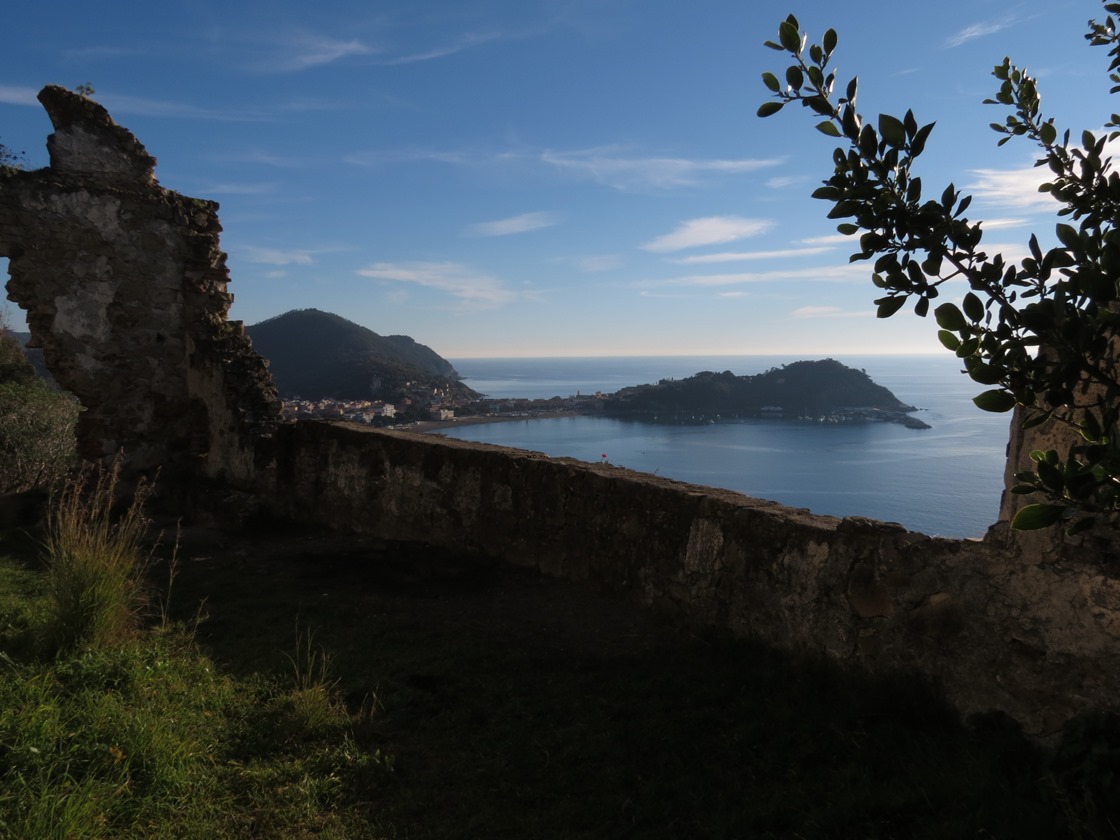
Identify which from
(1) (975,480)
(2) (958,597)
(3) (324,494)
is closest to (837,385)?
(1) (975,480)

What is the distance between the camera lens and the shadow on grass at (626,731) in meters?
2.59

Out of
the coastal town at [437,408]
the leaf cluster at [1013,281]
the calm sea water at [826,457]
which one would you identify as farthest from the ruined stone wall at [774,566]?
the coastal town at [437,408]

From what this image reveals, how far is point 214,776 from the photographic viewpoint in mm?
2945

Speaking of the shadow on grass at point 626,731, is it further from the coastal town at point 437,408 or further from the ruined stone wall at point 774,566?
the coastal town at point 437,408

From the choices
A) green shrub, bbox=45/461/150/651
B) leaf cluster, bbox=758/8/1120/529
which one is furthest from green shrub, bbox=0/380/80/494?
leaf cluster, bbox=758/8/1120/529

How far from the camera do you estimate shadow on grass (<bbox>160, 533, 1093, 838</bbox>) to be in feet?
8.50

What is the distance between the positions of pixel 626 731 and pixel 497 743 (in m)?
0.59

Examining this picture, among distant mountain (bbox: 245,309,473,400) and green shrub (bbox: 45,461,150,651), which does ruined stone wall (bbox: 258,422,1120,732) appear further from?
distant mountain (bbox: 245,309,473,400)

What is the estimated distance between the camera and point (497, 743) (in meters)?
3.35

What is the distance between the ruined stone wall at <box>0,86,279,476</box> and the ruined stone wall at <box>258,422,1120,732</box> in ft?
7.91

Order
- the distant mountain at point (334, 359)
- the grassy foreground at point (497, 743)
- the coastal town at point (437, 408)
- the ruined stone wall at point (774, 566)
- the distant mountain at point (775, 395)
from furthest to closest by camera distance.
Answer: the distant mountain at point (775, 395), the distant mountain at point (334, 359), the coastal town at point (437, 408), the ruined stone wall at point (774, 566), the grassy foreground at point (497, 743)

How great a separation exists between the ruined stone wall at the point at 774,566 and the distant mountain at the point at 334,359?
70.7 ft

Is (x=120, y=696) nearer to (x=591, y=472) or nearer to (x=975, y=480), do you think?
(x=591, y=472)

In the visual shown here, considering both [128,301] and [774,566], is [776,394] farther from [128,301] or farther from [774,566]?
[774,566]
